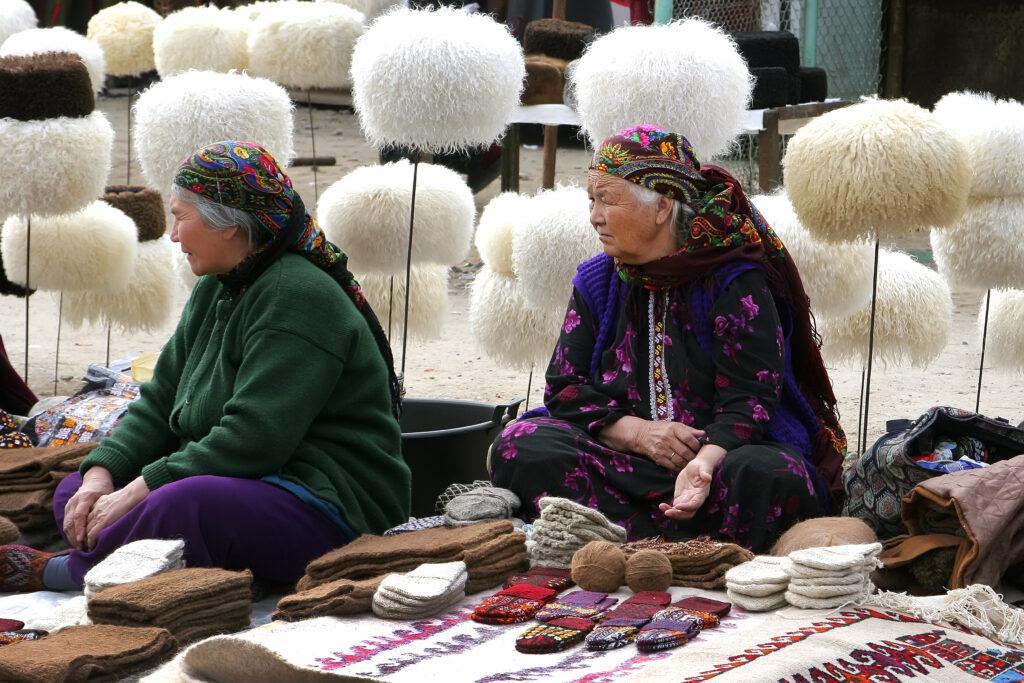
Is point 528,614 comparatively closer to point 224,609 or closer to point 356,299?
point 224,609

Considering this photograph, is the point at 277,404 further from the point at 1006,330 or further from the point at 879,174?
the point at 1006,330

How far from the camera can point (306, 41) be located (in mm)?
5453

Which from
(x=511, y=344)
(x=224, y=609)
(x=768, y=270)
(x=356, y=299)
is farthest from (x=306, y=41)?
(x=224, y=609)

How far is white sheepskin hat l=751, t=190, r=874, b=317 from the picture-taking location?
385 centimetres

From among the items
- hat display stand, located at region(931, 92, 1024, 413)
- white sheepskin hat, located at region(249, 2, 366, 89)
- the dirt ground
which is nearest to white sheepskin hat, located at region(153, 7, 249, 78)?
white sheepskin hat, located at region(249, 2, 366, 89)

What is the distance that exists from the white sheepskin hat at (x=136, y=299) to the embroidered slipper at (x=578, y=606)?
3.05 meters

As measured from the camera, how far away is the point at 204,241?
313 cm

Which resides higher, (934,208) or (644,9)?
(644,9)

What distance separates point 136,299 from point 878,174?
3.04 meters

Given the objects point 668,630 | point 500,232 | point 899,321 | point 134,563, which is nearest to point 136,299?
point 500,232

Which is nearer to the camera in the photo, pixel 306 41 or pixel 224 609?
pixel 224 609

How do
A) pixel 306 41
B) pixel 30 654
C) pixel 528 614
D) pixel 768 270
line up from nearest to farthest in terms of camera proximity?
pixel 30 654 < pixel 528 614 < pixel 768 270 < pixel 306 41

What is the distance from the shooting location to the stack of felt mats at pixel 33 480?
3459mm

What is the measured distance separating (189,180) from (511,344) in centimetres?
154
